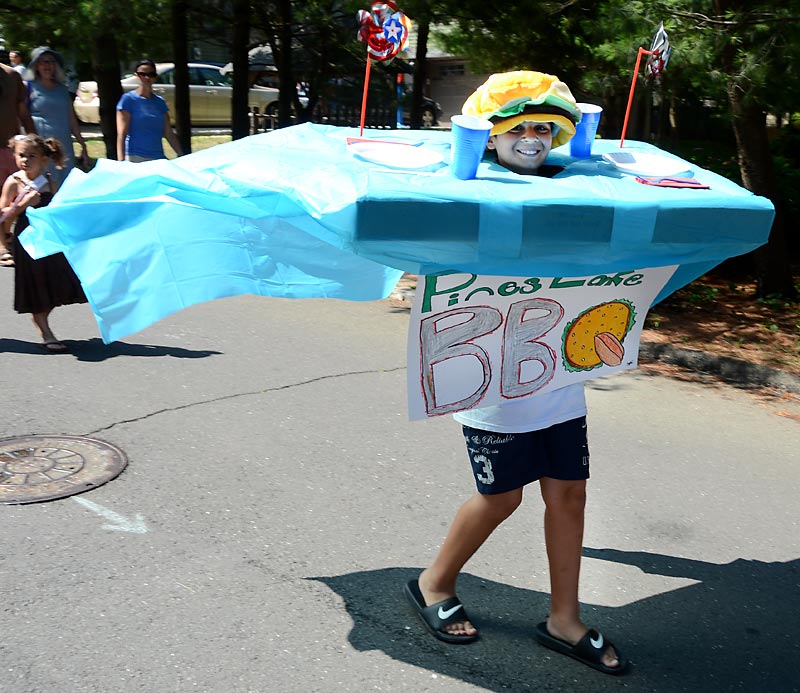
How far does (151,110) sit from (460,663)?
322 inches

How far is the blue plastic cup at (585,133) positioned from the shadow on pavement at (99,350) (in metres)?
3.55

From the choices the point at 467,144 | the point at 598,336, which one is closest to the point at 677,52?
the point at 598,336

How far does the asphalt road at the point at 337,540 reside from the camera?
3.16 metres

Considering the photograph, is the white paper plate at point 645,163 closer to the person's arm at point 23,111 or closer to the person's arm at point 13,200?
the person's arm at point 13,200

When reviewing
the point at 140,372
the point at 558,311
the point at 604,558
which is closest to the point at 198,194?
the point at 558,311

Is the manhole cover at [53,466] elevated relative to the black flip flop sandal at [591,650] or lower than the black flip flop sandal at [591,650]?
lower

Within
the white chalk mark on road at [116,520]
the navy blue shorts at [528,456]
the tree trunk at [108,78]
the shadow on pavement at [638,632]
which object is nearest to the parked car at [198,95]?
the tree trunk at [108,78]

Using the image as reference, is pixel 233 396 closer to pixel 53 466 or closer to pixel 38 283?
pixel 53 466

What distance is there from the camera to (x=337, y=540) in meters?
3.98

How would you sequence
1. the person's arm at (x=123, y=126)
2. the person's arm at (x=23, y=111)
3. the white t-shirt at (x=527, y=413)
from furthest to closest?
the person's arm at (x=123, y=126), the person's arm at (x=23, y=111), the white t-shirt at (x=527, y=413)

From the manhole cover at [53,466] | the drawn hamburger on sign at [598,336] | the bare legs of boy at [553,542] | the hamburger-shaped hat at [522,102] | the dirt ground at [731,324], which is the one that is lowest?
the dirt ground at [731,324]

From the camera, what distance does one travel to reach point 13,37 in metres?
11.6

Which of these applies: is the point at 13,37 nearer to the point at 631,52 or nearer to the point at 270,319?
the point at 270,319

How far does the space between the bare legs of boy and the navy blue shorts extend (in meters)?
0.04
